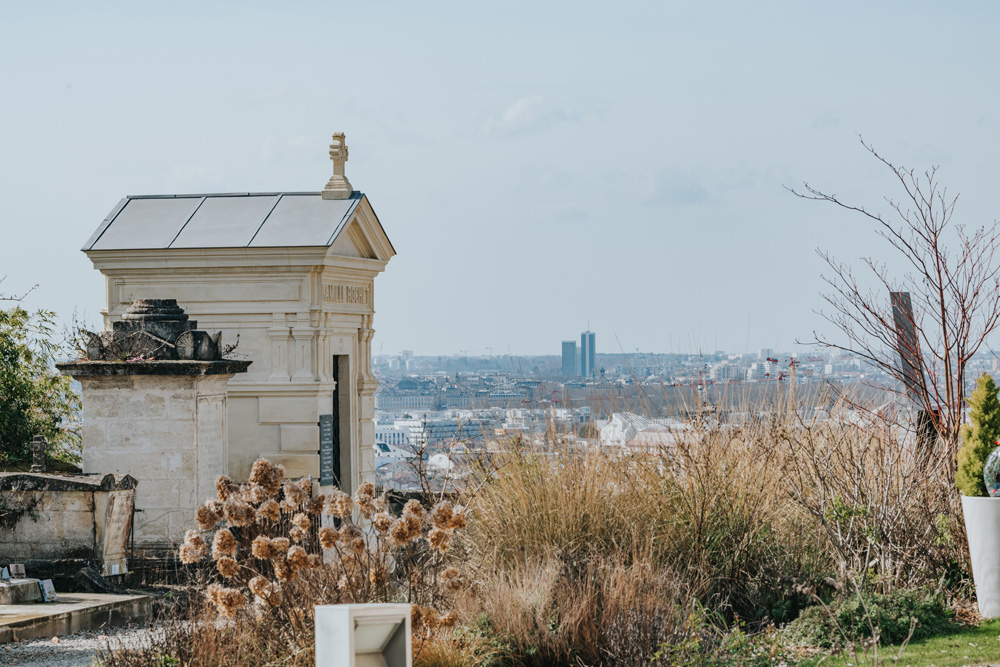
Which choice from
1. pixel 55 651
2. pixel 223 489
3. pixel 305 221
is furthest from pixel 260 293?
pixel 223 489

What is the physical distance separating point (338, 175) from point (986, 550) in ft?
36.4

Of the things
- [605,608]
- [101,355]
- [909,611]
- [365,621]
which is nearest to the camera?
[365,621]

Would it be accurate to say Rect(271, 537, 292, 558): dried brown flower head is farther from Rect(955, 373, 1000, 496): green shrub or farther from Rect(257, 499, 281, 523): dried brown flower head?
Rect(955, 373, 1000, 496): green shrub

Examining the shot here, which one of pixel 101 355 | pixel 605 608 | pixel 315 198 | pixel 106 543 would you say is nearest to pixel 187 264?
pixel 315 198

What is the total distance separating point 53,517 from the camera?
392 inches

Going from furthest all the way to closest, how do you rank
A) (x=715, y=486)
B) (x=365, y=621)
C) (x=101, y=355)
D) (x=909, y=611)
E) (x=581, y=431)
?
(x=101, y=355) → (x=581, y=431) → (x=715, y=486) → (x=909, y=611) → (x=365, y=621)

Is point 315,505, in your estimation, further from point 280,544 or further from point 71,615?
point 71,615

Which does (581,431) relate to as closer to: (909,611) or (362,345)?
(909,611)

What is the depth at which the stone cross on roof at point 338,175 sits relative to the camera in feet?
55.5

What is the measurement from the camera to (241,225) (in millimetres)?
16031

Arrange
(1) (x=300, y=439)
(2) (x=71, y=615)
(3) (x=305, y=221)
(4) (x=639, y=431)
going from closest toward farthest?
(2) (x=71, y=615), (4) (x=639, y=431), (1) (x=300, y=439), (3) (x=305, y=221)

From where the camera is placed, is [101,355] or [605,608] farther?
[101,355]

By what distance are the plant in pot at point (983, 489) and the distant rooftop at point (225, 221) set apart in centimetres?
875

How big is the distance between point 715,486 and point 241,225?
9078 millimetres
